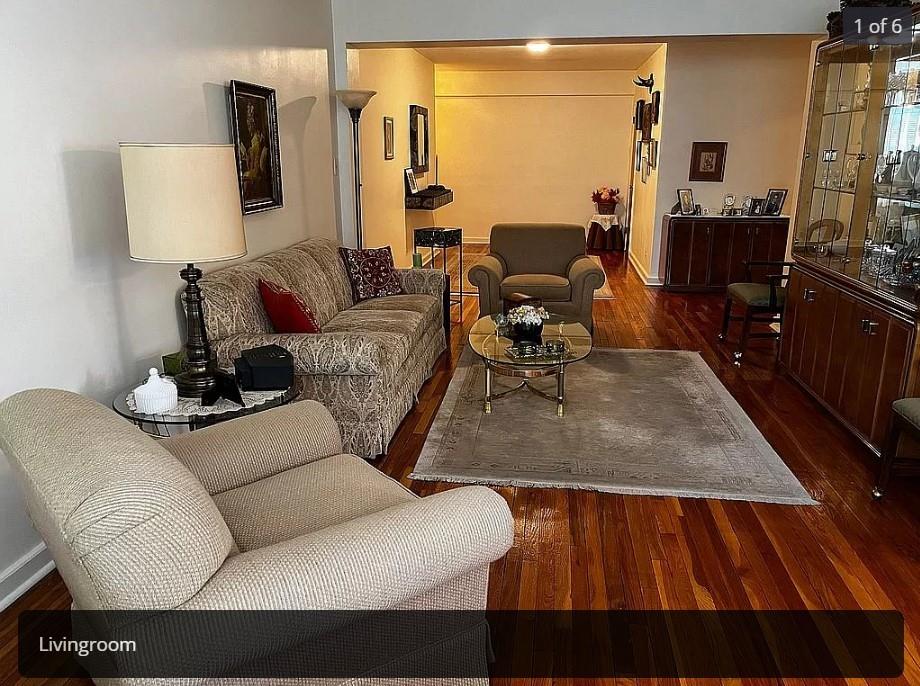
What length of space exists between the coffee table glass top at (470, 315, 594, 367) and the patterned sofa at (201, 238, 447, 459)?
0.38m

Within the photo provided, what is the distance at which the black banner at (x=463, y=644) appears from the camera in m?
1.33

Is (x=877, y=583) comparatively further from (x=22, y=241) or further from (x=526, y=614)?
(x=22, y=241)

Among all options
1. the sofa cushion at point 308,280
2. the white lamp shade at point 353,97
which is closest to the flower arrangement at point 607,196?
the white lamp shade at point 353,97

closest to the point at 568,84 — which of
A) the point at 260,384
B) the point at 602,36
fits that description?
the point at 602,36

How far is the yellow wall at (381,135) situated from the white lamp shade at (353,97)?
0.81 feet

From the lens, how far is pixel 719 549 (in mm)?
2654

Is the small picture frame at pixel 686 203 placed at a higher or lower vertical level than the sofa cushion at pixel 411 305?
higher

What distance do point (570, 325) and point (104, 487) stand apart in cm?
347

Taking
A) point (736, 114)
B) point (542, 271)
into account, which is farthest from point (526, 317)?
point (736, 114)

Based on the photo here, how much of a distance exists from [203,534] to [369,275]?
3.66m

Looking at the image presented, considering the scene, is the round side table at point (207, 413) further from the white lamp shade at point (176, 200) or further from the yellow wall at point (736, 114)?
the yellow wall at point (736, 114)

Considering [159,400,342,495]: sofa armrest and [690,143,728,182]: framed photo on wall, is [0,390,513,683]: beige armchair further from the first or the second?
[690,143,728,182]: framed photo on wall

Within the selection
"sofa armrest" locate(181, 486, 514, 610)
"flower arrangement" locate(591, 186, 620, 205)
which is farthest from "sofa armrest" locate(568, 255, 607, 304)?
"flower arrangement" locate(591, 186, 620, 205)

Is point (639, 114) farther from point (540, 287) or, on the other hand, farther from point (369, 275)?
point (369, 275)
